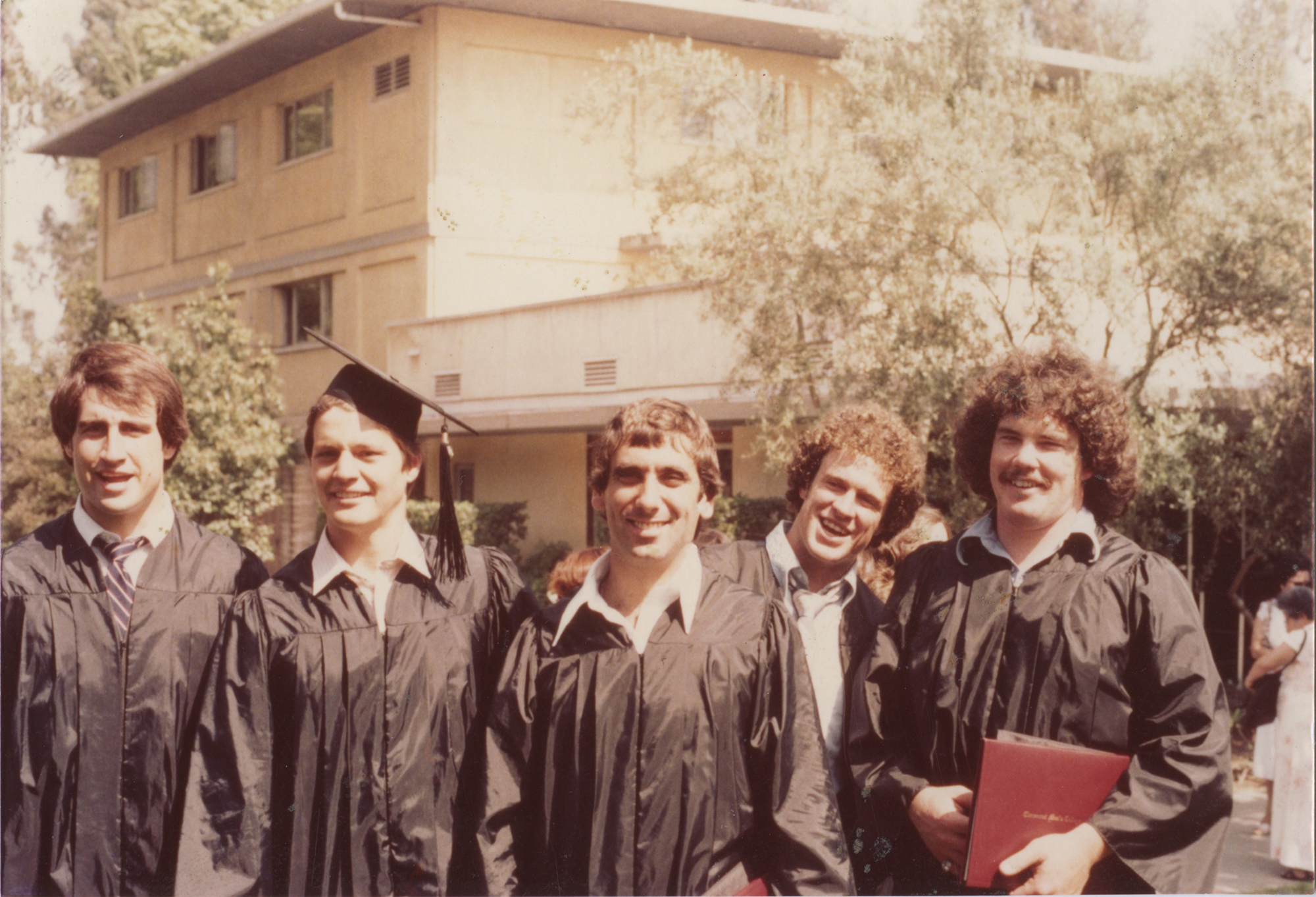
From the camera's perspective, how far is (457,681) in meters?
2.95

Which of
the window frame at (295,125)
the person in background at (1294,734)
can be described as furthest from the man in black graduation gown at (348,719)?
the window frame at (295,125)

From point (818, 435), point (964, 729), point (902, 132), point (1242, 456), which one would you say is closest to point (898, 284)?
point (902, 132)

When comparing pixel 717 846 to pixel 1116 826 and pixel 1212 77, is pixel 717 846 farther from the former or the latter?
pixel 1212 77

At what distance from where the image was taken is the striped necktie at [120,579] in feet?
10.2

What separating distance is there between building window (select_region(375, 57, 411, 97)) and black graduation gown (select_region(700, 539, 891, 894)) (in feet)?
42.3

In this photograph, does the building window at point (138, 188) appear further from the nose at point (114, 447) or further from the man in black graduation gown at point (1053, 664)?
the man in black graduation gown at point (1053, 664)

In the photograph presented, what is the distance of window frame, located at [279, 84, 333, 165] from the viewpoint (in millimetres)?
16469

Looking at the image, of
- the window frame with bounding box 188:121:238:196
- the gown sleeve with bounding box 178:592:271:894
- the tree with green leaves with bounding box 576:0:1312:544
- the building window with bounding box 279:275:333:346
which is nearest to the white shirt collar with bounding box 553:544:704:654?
the gown sleeve with bounding box 178:592:271:894

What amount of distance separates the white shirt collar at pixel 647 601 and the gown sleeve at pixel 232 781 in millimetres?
639

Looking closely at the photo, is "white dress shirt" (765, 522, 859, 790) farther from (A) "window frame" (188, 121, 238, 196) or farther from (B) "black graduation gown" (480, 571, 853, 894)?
(A) "window frame" (188, 121, 238, 196)

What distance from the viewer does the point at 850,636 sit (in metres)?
3.25

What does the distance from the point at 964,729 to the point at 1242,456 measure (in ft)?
26.5

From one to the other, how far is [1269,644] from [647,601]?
6.21 m

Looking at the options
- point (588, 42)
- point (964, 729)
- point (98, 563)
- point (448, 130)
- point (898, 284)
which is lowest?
point (964, 729)
